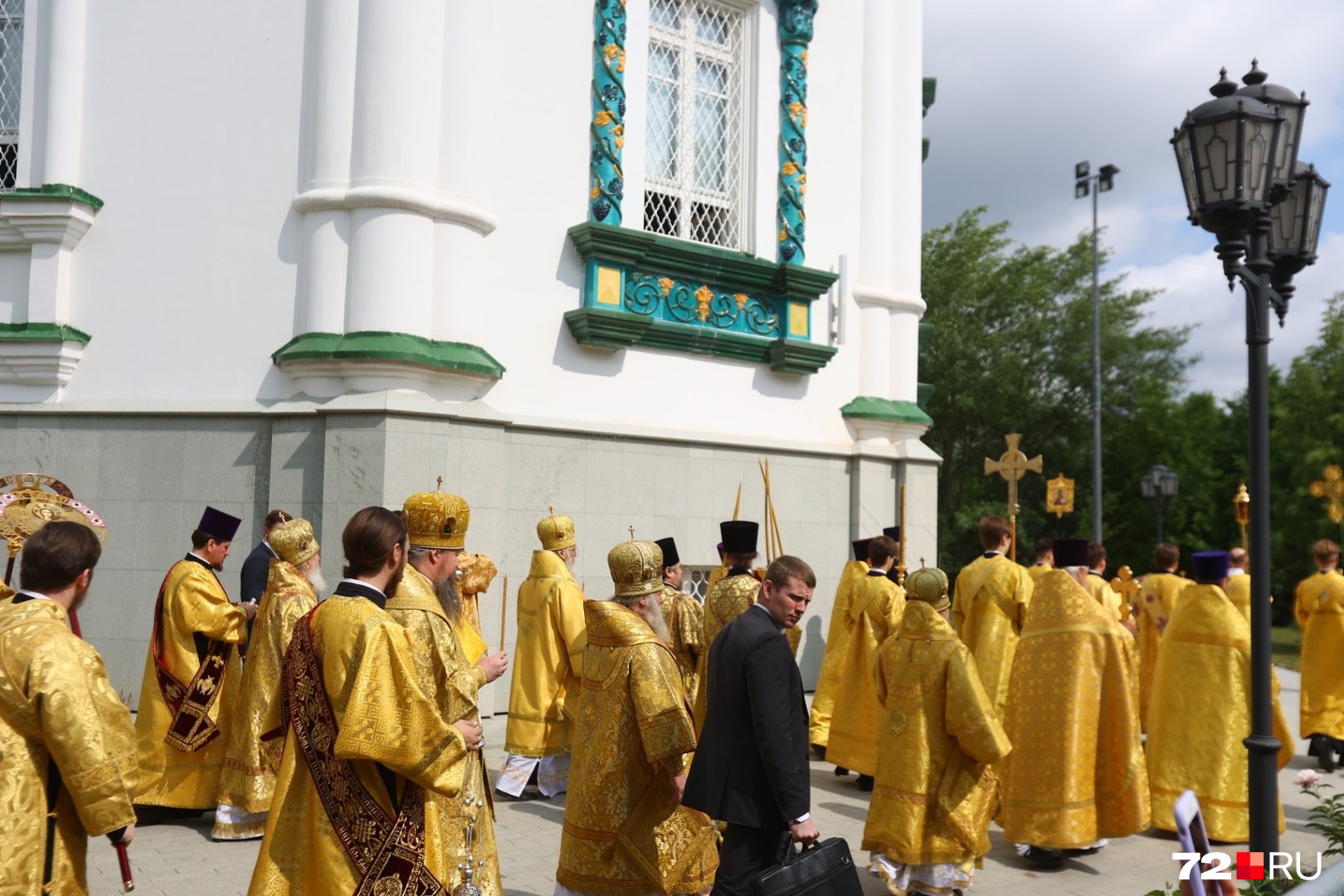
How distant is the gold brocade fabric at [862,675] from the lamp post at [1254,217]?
391cm

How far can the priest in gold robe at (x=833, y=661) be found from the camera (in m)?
10.7

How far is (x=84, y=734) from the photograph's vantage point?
382 cm

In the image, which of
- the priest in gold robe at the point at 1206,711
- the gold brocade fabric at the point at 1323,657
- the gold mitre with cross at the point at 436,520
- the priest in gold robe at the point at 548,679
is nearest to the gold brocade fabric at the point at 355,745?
the gold mitre with cross at the point at 436,520

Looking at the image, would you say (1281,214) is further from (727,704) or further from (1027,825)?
(727,704)

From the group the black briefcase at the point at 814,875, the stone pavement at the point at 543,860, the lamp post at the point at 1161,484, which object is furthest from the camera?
the lamp post at the point at 1161,484

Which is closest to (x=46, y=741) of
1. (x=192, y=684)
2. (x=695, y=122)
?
(x=192, y=684)

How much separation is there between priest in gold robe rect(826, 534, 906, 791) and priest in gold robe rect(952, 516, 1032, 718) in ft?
1.96

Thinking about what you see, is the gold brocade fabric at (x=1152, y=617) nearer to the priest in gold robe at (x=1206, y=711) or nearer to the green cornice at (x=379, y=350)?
the priest in gold robe at (x=1206, y=711)

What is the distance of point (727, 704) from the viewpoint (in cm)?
499

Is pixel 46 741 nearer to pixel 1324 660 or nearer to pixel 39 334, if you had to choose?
pixel 39 334

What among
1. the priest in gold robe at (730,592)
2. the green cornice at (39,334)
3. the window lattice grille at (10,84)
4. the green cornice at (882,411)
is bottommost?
the priest in gold robe at (730,592)

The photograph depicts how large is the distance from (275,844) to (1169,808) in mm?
6069

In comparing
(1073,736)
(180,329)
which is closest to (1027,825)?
(1073,736)

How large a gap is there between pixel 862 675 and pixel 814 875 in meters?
5.83
